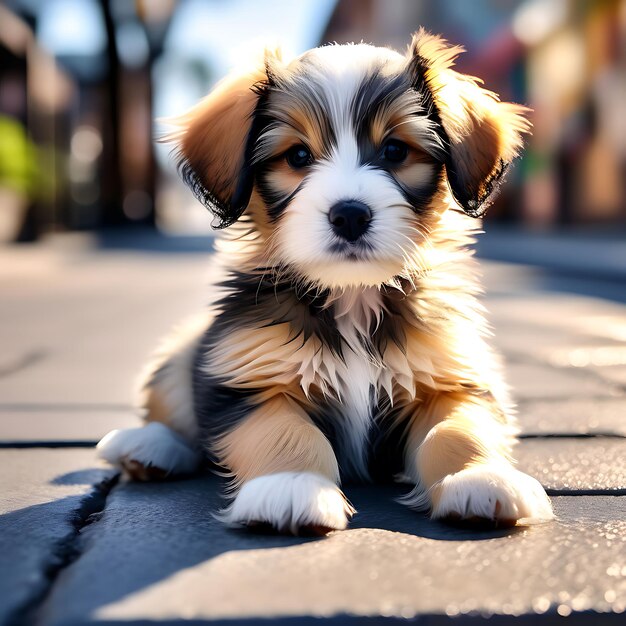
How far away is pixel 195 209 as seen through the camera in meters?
85.9

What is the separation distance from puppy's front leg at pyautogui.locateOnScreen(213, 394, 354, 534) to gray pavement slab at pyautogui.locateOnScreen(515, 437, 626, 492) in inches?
28.8

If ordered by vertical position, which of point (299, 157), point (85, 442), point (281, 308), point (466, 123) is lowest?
point (85, 442)

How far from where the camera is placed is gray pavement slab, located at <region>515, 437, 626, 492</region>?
264 cm

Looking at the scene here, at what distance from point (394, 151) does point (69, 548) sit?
150 centimetres

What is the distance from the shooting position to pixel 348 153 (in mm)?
2732

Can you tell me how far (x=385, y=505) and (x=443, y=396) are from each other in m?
0.45

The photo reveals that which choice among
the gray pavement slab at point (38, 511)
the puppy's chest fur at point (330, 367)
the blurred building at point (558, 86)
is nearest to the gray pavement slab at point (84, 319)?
the gray pavement slab at point (38, 511)

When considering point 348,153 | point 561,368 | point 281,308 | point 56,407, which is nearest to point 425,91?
point 348,153

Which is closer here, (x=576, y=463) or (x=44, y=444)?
(x=576, y=463)

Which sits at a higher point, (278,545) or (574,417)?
(278,545)

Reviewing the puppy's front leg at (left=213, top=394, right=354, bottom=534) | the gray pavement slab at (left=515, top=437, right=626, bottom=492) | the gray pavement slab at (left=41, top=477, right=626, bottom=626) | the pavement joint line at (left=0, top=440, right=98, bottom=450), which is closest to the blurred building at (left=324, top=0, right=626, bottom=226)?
the gray pavement slab at (left=515, top=437, right=626, bottom=492)

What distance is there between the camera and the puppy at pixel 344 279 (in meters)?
2.55

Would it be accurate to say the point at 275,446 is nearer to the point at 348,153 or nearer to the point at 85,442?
the point at 348,153

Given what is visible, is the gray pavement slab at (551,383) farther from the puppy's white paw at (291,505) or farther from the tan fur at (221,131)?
the puppy's white paw at (291,505)
